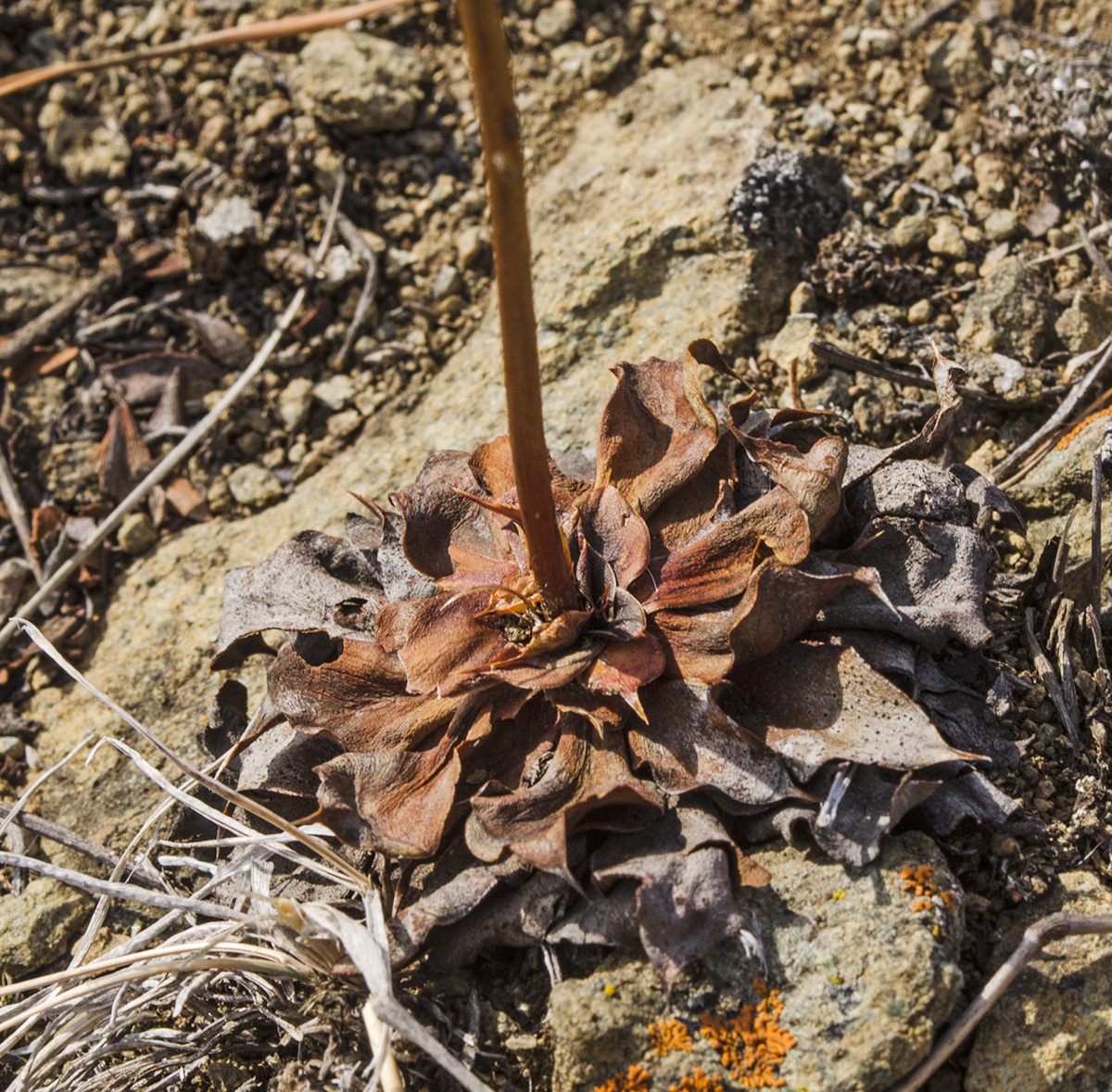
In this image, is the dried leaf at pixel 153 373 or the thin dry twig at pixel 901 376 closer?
the thin dry twig at pixel 901 376

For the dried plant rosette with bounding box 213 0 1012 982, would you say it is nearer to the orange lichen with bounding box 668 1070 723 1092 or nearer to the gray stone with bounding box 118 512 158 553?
the orange lichen with bounding box 668 1070 723 1092

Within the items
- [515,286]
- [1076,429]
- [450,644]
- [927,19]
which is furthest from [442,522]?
[927,19]

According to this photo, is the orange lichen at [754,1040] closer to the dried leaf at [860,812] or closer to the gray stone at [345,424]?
the dried leaf at [860,812]

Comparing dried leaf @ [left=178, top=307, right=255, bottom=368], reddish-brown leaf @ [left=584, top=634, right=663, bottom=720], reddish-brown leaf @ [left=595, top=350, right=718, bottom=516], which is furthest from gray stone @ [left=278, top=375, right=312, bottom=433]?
reddish-brown leaf @ [left=584, top=634, right=663, bottom=720]

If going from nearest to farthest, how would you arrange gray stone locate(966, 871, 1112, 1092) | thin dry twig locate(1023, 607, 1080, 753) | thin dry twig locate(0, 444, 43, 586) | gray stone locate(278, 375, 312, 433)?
gray stone locate(966, 871, 1112, 1092) → thin dry twig locate(1023, 607, 1080, 753) → thin dry twig locate(0, 444, 43, 586) → gray stone locate(278, 375, 312, 433)

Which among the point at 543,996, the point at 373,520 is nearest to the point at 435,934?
the point at 543,996

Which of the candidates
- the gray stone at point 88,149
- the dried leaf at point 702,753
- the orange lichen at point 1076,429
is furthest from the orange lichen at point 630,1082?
the gray stone at point 88,149
